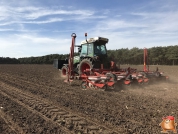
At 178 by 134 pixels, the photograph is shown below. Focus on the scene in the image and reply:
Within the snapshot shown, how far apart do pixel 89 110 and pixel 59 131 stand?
150cm

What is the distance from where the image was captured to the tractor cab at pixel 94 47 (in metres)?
10.3

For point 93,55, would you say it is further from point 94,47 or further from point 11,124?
point 11,124

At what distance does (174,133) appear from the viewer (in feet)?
10.9

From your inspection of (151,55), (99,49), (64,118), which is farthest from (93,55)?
(151,55)

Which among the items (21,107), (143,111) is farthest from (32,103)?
(143,111)

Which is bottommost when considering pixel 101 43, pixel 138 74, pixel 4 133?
pixel 4 133

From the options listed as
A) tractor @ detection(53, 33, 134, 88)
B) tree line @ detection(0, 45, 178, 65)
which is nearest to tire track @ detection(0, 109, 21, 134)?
tractor @ detection(53, 33, 134, 88)

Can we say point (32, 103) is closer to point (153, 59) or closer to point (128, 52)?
point (153, 59)

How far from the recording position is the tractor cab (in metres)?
10.3

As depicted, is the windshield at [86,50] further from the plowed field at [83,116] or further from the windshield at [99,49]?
the plowed field at [83,116]

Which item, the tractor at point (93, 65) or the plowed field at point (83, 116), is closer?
the plowed field at point (83, 116)

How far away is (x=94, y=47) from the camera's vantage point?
1041 cm

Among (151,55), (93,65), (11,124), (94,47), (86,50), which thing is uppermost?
(151,55)

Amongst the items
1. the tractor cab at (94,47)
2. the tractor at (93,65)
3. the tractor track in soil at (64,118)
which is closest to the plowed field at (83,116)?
the tractor track in soil at (64,118)
